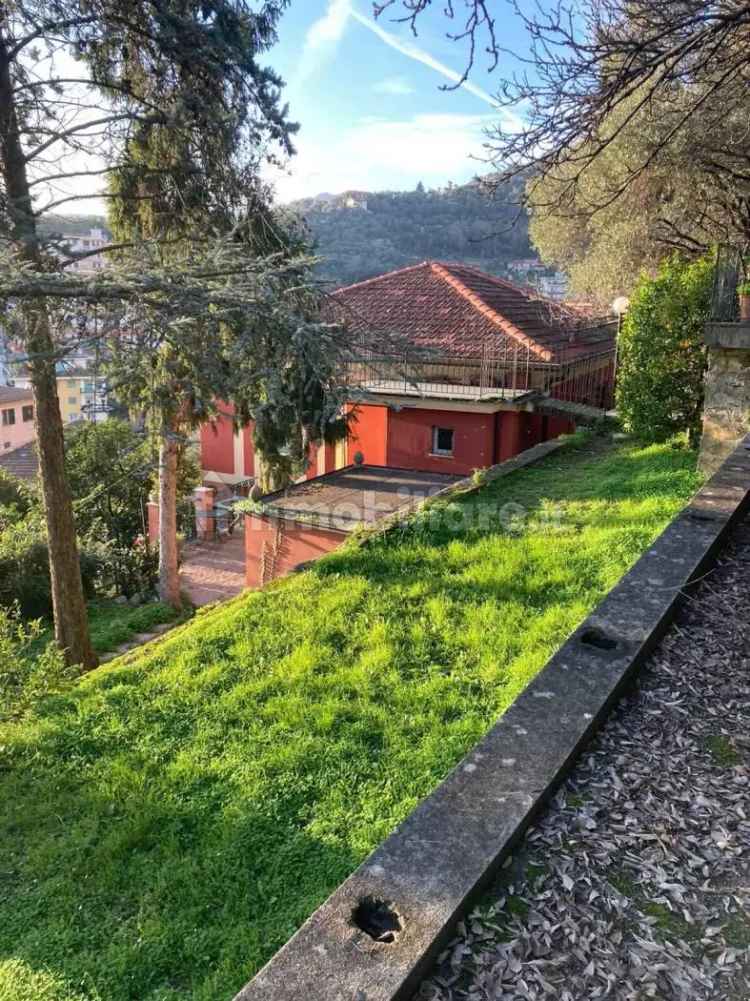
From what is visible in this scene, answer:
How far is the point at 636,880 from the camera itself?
1.86 m

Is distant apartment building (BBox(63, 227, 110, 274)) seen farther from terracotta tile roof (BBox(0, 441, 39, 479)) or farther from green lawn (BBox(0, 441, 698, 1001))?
terracotta tile roof (BBox(0, 441, 39, 479))

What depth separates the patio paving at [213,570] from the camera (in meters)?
16.4

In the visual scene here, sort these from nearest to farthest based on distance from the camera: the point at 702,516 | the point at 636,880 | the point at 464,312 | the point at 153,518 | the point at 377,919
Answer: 1. the point at 377,919
2. the point at 636,880
3. the point at 702,516
4. the point at 464,312
5. the point at 153,518

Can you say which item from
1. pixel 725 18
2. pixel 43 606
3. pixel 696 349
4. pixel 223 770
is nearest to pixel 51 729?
pixel 223 770

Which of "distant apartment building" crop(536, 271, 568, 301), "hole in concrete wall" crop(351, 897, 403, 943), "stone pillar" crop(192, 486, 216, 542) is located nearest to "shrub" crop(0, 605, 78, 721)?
"hole in concrete wall" crop(351, 897, 403, 943)

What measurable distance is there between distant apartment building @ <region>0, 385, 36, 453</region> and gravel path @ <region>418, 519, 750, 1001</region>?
40800 millimetres

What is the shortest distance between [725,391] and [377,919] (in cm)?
815

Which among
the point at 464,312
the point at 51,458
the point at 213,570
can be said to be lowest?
the point at 213,570

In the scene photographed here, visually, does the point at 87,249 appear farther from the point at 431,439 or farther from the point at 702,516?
the point at 431,439

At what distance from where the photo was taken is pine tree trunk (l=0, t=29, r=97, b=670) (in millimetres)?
7680

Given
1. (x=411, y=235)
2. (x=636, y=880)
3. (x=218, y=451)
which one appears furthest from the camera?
(x=411, y=235)

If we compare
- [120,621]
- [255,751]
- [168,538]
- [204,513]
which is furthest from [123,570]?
[255,751]

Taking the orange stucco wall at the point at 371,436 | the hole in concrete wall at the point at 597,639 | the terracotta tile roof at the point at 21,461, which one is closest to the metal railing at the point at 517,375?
the orange stucco wall at the point at 371,436

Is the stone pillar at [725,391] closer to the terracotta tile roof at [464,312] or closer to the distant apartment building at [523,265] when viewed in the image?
the terracotta tile roof at [464,312]
